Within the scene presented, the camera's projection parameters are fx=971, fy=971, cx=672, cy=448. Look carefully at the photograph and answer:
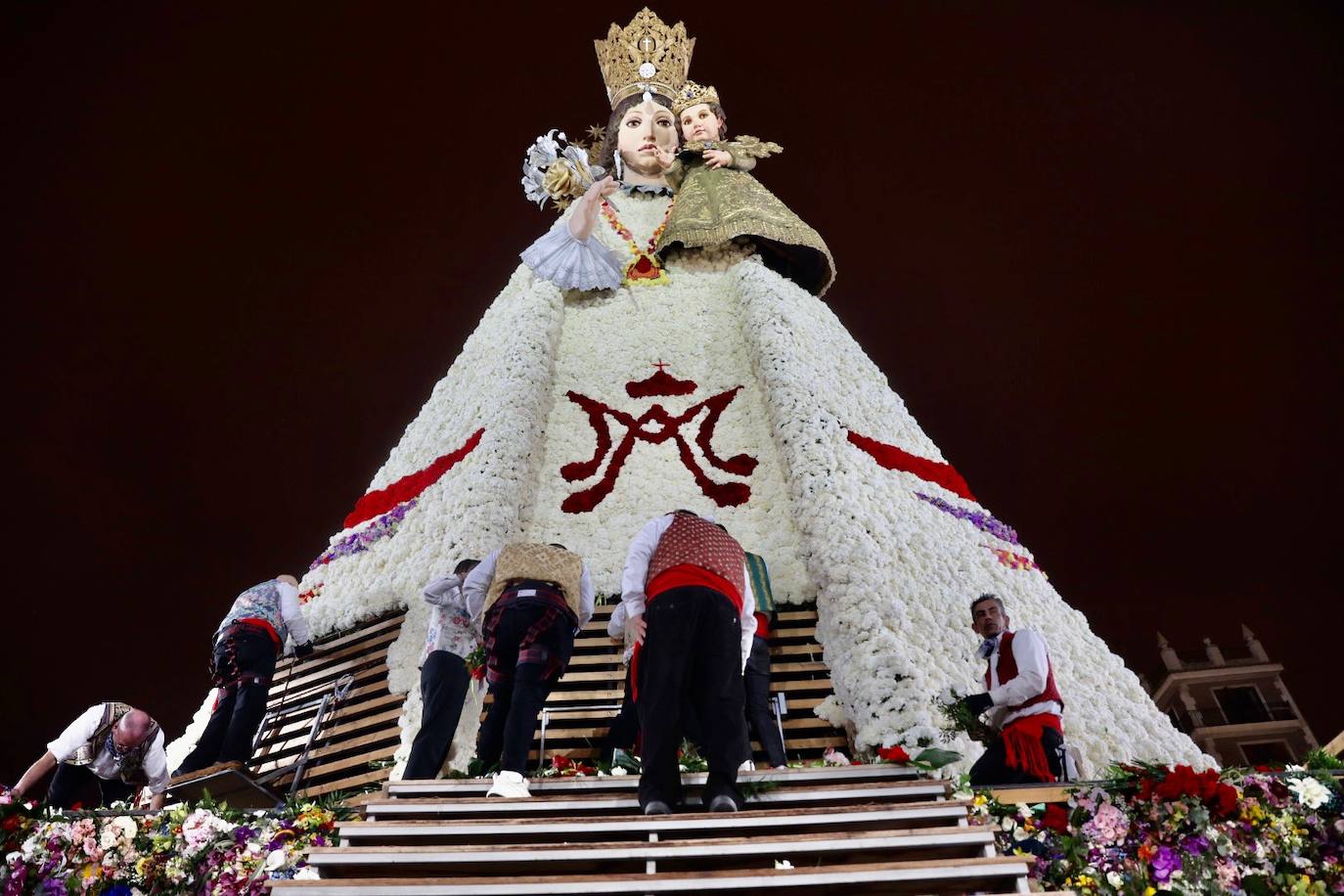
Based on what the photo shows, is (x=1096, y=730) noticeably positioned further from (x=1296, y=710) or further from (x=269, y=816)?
(x=1296, y=710)

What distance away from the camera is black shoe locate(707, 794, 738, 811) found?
3.40m

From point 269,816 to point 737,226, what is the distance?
293 inches

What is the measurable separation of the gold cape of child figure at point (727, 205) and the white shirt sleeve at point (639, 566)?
614cm

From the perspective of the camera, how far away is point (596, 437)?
332 inches

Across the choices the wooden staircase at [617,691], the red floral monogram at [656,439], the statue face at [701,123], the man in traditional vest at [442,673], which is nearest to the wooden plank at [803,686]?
the wooden staircase at [617,691]

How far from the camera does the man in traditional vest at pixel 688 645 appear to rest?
11.6 feet

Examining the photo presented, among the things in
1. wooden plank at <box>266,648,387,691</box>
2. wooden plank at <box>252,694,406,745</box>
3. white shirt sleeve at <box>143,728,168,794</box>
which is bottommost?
white shirt sleeve at <box>143,728,168,794</box>

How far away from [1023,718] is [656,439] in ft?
14.6

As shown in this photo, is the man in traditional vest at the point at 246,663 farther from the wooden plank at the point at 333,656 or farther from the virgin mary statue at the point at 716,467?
the virgin mary statue at the point at 716,467

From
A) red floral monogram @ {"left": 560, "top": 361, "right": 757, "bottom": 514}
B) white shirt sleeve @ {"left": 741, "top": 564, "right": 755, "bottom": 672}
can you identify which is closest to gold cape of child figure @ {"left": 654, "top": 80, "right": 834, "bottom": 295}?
red floral monogram @ {"left": 560, "top": 361, "right": 757, "bottom": 514}

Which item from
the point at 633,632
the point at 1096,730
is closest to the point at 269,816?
the point at 633,632

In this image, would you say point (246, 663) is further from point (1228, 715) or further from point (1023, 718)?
point (1228, 715)

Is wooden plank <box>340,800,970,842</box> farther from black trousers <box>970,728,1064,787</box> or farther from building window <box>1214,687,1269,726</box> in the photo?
building window <box>1214,687,1269,726</box>

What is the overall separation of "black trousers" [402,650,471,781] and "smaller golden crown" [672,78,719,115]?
8272mm
